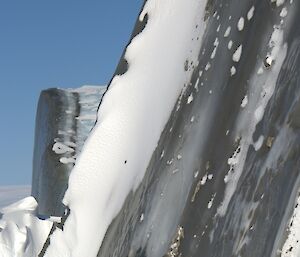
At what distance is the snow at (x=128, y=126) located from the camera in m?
1.30

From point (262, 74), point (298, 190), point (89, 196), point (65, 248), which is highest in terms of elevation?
point (262, 74)

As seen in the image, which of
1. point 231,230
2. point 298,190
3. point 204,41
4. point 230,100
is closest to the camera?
point 298,190

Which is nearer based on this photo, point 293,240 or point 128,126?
point 293,240

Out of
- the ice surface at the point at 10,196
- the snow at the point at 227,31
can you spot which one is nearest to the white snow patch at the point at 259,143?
the snow at the point at 227,31

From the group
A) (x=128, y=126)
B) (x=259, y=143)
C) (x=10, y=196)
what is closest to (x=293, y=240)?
(x=259, y=143)

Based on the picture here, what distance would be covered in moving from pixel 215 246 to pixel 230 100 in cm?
23

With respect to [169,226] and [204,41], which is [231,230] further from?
[204,41]

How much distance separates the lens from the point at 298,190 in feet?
2.46

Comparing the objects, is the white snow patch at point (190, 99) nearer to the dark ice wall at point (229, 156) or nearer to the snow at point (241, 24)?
the dark ice wall at point (229, 156)

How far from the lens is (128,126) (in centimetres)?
137

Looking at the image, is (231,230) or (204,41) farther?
(204,41)

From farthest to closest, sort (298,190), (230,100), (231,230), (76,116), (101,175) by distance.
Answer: (76,116)
(101,175)
(230,100)
(231,230)
(298,190)

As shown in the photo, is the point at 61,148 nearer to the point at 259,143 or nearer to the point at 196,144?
the point at 196,144

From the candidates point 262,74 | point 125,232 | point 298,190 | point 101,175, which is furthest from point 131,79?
point 298,190
